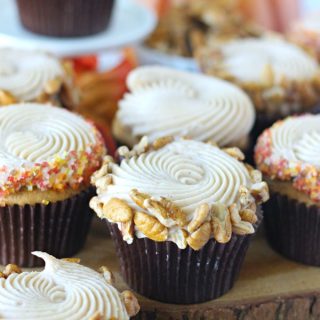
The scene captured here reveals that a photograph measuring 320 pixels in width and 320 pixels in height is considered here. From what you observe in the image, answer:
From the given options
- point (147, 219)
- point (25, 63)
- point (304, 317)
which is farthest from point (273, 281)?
point (25, 63)

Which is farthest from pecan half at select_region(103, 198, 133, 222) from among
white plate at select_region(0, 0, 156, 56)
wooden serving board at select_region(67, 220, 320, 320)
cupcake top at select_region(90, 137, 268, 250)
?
white plate at select_region(0, 0, 156, 56)

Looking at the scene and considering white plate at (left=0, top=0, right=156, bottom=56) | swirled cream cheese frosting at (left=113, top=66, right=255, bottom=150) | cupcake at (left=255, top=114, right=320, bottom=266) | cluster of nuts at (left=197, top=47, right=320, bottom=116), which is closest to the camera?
cupcake at (left=255, top=114, right=320, bottom=266)

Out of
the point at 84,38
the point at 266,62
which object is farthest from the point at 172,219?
the point at 84,38

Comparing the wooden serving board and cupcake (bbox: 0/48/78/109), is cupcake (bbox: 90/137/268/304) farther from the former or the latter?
cupcake (bbox: 0/48/78/109)

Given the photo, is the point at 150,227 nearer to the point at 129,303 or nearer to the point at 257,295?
the point at 129,303

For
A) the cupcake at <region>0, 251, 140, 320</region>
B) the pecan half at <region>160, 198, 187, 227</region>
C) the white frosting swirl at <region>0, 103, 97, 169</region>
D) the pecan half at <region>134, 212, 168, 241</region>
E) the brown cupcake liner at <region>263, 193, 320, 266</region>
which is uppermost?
the white frosting swirl at <region>0, 103, 97, 169</region>

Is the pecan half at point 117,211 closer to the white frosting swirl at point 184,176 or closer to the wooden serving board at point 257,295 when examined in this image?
the white frosting swirl at point 184,176
